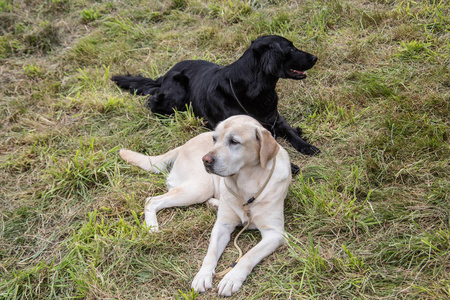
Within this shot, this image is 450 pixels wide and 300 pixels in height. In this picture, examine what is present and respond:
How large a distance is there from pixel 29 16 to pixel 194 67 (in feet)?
12.0

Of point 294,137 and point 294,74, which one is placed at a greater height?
point 294,74

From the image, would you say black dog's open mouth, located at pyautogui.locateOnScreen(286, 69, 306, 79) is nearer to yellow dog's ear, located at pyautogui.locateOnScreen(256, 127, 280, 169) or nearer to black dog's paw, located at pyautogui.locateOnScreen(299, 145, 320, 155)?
black dog's paw, located at pyautogui.locateOnScreen(299, 145, 320, 155)

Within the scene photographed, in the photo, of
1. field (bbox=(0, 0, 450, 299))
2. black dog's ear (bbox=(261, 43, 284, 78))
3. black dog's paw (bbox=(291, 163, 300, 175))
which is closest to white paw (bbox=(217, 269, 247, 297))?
field (bbox=(0, 0, 450, 299))

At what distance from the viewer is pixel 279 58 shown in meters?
3.72

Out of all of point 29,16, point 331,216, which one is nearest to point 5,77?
point 29,16

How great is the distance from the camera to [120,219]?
3.00 m

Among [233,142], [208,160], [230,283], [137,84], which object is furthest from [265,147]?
[137,84]

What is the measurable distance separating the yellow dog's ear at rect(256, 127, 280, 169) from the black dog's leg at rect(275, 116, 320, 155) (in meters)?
1.11

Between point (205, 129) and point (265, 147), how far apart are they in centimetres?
151

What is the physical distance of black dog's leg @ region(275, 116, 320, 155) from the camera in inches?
149

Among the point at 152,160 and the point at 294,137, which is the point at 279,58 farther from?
the point at 152,160

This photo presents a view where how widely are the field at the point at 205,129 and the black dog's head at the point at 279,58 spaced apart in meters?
0.56

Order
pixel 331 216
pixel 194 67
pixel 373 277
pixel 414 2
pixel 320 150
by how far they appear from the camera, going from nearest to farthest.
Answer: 1. pixel 373 277
2. pixel 331 216
3. pixel 320 150
4. pixel 194 67
5. pixel 414 2

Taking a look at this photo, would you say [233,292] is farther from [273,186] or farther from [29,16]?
[29,16]
